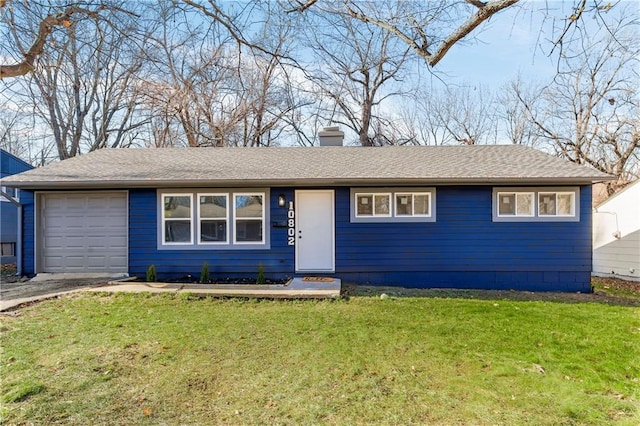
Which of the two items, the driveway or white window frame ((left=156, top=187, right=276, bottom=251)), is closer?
the driveway

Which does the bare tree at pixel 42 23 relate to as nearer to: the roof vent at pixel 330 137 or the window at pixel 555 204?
the roof vent at pixel 330 137

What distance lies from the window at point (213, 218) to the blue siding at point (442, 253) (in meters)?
0.31

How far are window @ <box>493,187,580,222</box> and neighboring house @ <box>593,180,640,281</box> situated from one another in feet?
13.0

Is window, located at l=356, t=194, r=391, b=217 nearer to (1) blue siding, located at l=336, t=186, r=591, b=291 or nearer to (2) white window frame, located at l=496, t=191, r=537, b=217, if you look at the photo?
(1) blue siding, located at l=336, t=186, r=591, b=291

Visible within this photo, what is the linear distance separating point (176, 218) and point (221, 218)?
3.33ft

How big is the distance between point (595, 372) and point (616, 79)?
63.3 ft

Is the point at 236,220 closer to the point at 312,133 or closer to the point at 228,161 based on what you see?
the point at 228,161

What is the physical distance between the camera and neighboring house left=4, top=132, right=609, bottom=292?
26.3 feet

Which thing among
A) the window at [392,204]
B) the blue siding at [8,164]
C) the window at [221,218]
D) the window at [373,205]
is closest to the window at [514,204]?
the window at [392,204]

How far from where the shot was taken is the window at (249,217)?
8.23 meters

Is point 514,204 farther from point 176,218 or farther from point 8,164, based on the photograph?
point 8,164

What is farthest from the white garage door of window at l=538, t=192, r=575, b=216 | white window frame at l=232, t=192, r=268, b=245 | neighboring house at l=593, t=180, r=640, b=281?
neighboring house at l=593, t=180, r=640, b=281

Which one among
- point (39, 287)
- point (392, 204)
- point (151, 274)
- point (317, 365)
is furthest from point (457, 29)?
point (39, 287)

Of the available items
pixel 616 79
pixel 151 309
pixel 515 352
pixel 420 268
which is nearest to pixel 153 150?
pixel 151 309
